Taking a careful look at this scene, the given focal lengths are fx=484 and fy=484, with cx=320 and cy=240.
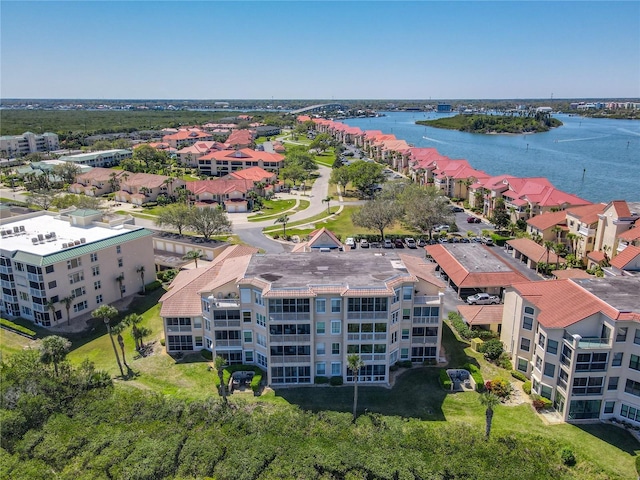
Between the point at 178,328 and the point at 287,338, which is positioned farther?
the point at 178,328

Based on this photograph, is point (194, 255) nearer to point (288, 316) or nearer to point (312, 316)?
point (288, 316)

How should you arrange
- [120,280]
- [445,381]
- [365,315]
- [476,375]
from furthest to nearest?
[120,280]
[476,375]
[445,381]
[365,315]

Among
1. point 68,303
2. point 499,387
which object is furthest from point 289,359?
point 68,303

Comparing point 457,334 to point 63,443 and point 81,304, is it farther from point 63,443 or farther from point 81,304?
point 81,304

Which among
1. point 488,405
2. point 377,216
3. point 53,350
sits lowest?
point 488,405

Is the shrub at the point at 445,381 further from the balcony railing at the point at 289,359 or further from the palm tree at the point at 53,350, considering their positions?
the palm tree at the point at 53,350

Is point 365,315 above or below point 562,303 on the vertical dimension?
below

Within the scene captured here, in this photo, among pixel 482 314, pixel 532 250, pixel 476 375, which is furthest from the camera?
pixel 532 250

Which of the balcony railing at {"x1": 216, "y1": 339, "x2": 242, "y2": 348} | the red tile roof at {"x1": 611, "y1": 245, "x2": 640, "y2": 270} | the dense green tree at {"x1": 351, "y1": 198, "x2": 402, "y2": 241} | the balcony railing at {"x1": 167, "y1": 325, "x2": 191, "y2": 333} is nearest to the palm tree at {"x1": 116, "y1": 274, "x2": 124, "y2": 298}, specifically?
the balcony railing at {"x1": 167, "y1": 325, "x2": 191, "y2": 333}
